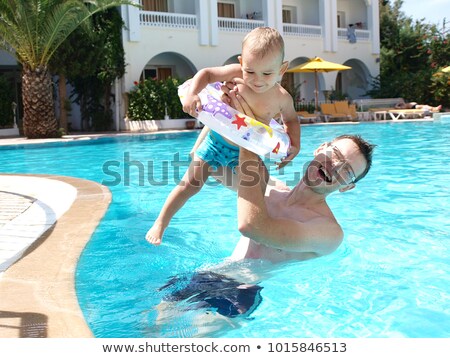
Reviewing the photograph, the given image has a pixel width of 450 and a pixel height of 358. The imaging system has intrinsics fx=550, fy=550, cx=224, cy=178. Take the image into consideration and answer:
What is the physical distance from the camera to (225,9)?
27.1m

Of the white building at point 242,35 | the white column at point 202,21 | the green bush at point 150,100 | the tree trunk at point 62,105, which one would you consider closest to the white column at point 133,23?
the white building at point 242,35

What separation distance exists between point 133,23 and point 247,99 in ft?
66.8

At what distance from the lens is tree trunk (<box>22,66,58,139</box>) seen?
17.7 metres

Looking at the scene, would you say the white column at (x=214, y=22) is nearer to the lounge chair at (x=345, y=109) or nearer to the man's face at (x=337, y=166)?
the lounge chair at (x=345, y=109)

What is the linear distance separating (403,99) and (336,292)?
85.9 ft

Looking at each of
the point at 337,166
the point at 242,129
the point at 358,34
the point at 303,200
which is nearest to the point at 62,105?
the point at 358,34

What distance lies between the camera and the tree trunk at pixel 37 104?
17.7 m

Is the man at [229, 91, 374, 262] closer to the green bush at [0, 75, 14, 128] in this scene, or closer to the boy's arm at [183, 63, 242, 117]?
the boy's arm at [183, 63, 242, 117]

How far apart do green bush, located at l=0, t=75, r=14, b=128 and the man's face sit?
19573mm

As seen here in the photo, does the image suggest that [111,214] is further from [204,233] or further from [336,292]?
[336,292]

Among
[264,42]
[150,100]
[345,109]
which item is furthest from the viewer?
[345,109]

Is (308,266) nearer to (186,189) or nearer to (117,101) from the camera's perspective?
(186,189)

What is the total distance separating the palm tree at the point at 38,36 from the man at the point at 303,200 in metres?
15.1
